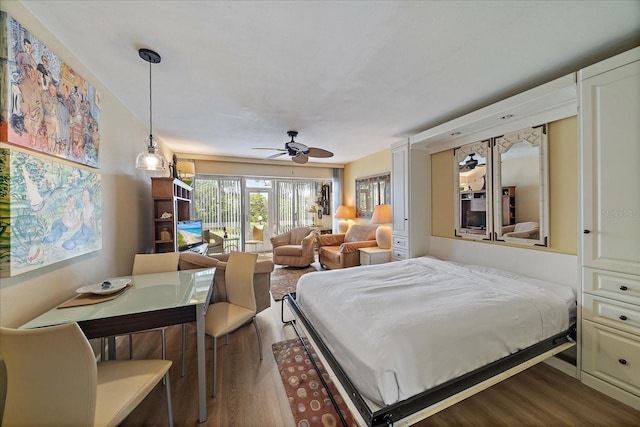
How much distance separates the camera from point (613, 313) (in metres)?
1.72

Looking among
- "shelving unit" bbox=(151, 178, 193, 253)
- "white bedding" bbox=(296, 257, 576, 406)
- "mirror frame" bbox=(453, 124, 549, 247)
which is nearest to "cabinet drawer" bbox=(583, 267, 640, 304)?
"white bedding" bbox=(296, 257, 576, 406)

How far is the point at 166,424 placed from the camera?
1526 millimetres

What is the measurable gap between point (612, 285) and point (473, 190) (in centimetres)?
166

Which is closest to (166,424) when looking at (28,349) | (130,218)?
(28,349)

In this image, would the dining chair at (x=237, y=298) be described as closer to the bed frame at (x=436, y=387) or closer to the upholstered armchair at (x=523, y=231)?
the bed frame at (x=436, y=387)

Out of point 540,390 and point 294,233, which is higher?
point 294,233

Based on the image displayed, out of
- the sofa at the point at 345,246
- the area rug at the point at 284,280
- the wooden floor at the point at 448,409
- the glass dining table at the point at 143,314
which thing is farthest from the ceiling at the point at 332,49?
the area rug at the point at 284,280

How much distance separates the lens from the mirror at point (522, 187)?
8.11 ft

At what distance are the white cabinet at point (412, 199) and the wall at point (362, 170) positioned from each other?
1.21 m

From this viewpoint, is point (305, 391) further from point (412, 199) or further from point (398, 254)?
point (412, 199)

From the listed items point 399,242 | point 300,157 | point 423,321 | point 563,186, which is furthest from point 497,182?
point 300,157

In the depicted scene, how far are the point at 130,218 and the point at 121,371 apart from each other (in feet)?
7.20

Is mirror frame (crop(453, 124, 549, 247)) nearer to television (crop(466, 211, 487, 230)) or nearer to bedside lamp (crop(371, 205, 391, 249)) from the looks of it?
television (crop(466, 211, 487, 230))

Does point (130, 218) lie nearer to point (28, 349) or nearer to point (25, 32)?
point (25, 32)
